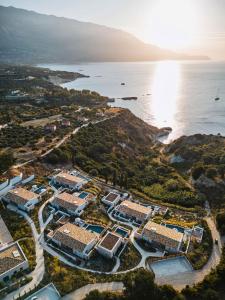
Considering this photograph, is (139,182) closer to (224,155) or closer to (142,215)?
(142,215)

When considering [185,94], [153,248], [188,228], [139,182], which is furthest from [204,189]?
[185,94]

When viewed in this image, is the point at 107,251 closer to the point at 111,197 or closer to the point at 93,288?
the point at 93,288

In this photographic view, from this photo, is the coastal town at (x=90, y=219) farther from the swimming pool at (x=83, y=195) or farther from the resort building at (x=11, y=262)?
the swimming pool at (x=83, y=195)

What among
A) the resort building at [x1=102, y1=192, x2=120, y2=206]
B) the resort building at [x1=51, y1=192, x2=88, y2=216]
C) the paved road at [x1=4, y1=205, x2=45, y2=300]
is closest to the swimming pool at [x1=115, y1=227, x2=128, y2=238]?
the resort building at [x1=102, y1=192, x2=120, y2=206]

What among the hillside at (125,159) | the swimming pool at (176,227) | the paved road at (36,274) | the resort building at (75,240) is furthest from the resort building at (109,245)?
the hillside at (125,159)

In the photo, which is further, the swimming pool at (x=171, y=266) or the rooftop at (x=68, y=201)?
the rooftop at (x=68, y=201)

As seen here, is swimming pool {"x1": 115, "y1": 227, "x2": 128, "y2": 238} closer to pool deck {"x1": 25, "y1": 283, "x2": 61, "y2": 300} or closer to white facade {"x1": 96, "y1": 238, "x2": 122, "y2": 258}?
white facade {"x1": 96, "y1": 238, "x2": 122, "y2": 258}

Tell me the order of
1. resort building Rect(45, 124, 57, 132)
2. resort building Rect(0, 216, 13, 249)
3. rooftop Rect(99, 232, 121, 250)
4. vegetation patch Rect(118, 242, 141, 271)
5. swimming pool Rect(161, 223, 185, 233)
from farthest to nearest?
1. resort building Rect(45, 124, 57, 132)
2. swimming pool Rect(161, 223, 185, 233)
3. resort building Rect(0, 216, 13, 249)
4. rooftop Rect(99, 232, 121, 250)
5. vegetation patch Rect(118, 242, 141, 271)
